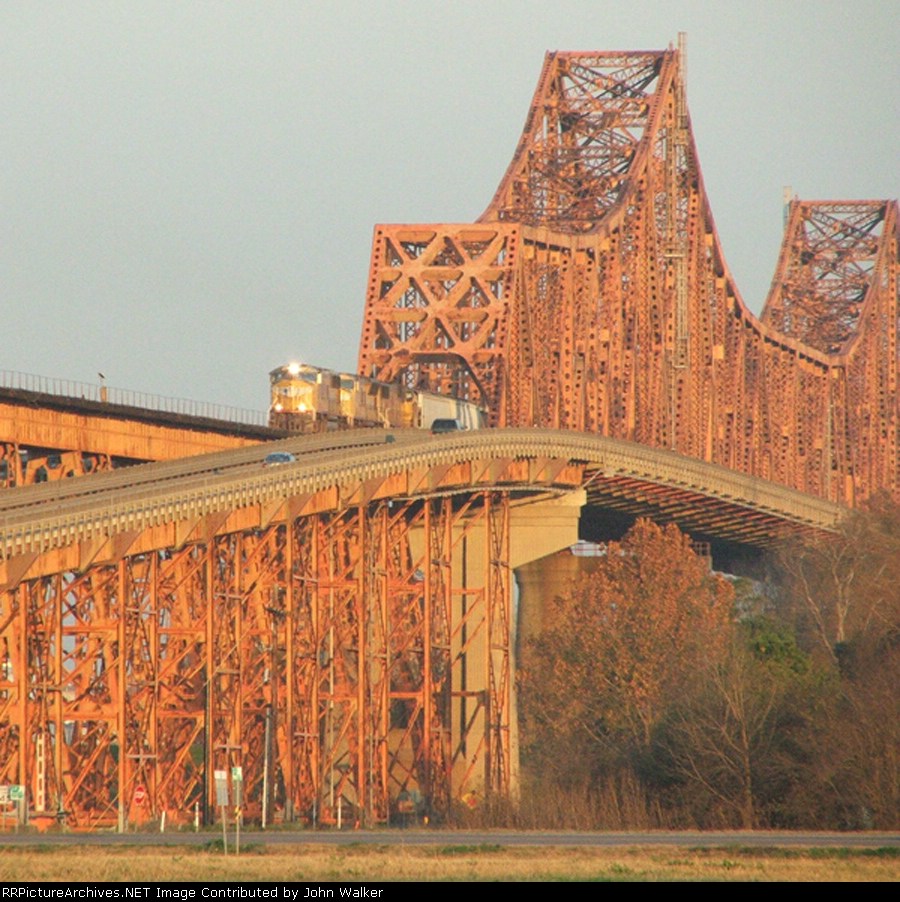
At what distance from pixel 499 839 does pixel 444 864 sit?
8.35m

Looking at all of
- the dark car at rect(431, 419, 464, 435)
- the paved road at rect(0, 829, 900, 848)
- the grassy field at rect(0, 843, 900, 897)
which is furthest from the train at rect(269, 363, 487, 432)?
the grassy field at rect(0, 843, 900, 897)

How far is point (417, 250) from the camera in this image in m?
126

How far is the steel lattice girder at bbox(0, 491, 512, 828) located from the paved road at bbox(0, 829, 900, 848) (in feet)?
13.8

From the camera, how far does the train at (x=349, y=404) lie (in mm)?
108875

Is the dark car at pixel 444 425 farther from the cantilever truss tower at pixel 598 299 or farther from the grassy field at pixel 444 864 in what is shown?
the grassy field at pixel 444 864

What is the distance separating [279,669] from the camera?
86.4m

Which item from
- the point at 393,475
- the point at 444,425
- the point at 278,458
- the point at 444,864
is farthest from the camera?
the point at 444,425

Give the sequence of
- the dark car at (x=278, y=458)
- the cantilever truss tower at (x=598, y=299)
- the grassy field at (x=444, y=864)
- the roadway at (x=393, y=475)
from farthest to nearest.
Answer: the cantilever truss tower at (x=598, y=299)
the dark car at (x=278, y=458)
the roadway at (x=393, y=475)
the grassy field at (x=444, y=864)

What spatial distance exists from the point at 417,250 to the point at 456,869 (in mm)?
78126

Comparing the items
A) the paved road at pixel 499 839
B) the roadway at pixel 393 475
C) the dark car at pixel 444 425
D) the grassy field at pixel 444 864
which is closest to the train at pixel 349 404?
the dark car at pixel 444 425

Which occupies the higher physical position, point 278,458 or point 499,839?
point 278,458

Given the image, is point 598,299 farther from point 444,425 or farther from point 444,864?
point 444,864

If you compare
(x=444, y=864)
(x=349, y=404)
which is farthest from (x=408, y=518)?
(x=444, y=864)

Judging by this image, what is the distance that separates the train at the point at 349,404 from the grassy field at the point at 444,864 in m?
54.8
